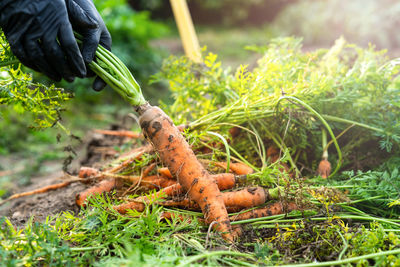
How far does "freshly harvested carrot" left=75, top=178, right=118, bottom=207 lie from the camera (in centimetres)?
196

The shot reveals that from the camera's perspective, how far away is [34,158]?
12.9ft

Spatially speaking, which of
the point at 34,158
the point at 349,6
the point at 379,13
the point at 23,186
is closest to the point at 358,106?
the point at 23,186

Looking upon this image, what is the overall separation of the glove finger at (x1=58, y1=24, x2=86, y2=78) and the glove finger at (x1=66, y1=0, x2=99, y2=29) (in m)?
0.10

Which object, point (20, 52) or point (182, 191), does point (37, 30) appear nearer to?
point (20, 52)

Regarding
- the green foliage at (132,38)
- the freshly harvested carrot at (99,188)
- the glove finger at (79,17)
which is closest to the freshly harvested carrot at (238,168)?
the freshly harvested carrot at (99,188)

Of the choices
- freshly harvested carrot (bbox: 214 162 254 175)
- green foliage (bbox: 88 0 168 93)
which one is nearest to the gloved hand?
freshly harvested carrot (bbox: 214 162 254 175)

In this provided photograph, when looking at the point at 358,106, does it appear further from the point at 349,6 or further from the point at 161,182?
the point at 349,6

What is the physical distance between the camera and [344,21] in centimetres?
736

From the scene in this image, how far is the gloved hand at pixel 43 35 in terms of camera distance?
151 cm

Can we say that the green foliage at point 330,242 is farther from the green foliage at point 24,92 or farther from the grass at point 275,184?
the green foliage at point 24,92

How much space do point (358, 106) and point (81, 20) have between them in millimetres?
1837

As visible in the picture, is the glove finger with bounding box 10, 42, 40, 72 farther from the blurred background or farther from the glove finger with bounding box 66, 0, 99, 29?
the blurred background

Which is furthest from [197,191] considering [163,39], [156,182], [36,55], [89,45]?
[163,39]

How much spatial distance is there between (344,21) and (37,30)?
7.48 m
